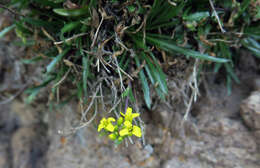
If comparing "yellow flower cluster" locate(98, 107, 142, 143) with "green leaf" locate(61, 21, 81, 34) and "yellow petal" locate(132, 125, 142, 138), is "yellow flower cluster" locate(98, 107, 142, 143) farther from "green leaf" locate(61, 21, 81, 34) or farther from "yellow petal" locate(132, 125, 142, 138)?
"green leaf" locate(61, 21, 81, 34)

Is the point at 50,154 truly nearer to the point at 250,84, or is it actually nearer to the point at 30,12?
the point at 30,12

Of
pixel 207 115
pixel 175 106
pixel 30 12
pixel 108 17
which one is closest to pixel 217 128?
pixel 207 115

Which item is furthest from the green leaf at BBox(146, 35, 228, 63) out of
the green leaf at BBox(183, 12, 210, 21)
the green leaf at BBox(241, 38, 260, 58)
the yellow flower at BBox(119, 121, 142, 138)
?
the yellow flower at BBox(119, 121, 142, 138)

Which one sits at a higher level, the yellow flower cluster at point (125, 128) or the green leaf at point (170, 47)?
the green leaf at point (170, 47)

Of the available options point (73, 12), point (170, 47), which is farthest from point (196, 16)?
point (73, 12)

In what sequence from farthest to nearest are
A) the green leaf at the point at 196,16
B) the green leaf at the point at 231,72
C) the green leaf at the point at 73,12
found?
the green leaf at the point at 231,72
the green leaf at the point at 196,16
the green leaf at the point at 73,12

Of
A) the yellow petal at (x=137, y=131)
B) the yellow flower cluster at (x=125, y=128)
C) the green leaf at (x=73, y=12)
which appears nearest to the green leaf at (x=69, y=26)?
the green leaf at (x=73, y=12)

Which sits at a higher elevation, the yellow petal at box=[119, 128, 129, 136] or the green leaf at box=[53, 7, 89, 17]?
the green leaf at box=[53, 7, 89, 17]

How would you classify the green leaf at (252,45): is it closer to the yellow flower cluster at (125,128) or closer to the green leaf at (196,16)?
the green leaf at (196,16)

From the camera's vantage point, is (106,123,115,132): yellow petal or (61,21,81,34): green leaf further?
(61,21,81,34): green leaf

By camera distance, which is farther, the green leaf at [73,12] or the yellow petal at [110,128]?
the green leaf at [73,12]

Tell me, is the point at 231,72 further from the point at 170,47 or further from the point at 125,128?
the point at 125,128
